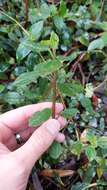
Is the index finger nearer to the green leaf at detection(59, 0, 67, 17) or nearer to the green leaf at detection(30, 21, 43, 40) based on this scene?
the green leaf at detection(30, 21, 43, 40)

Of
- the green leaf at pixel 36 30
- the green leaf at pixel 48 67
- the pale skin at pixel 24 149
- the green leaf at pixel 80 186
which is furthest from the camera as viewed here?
the green leaf at pixel 36 30

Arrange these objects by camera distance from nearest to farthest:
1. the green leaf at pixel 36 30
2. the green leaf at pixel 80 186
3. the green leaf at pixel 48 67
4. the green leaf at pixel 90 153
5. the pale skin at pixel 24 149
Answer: the green leaf at pixel 48 67 < the pale skin at pixel 24 149 < the green leaf at pixel 90 153 < the green leaf at pixel 80 186 < the green leaf at pixel 36 30

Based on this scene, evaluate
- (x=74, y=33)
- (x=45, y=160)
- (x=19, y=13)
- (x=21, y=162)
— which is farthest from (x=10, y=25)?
(x=21, y=162)

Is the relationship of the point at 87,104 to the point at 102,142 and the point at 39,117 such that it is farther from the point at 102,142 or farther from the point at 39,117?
the point at 39,117

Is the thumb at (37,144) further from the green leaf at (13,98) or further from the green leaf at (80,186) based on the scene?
the green leaf at (13,98)

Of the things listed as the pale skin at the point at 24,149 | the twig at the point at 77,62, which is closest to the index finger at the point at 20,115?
the pale skin at the point at 24,149
